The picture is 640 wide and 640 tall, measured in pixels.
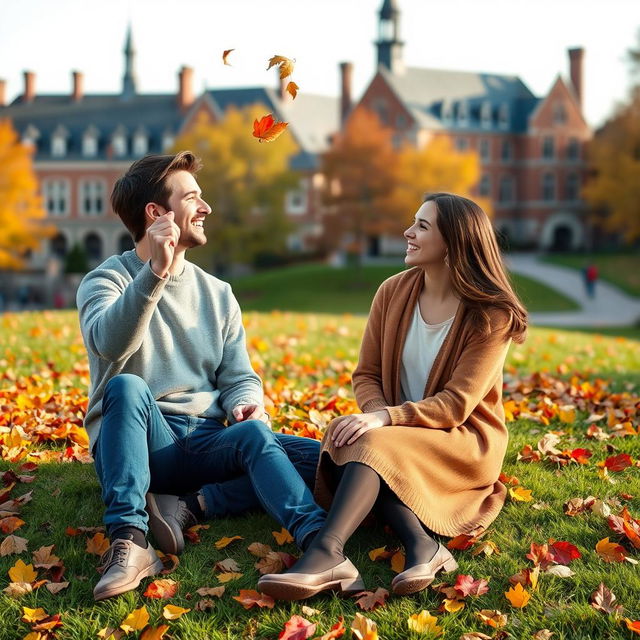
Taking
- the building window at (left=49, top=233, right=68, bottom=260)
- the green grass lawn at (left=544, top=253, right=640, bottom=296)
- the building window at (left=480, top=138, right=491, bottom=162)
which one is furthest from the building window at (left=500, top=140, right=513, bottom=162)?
the building window at (left=49, top=233, right=68, bottom=260)

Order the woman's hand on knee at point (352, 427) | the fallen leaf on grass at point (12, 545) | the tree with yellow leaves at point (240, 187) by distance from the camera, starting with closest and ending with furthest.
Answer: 1. the woman's hand on knee at point (352, 427)
2. the fallen leaf on grass at point (12, 545)
3. the tree with yellow leaves at point (240, 187)

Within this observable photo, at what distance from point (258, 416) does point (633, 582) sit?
1.61m

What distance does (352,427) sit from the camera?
11.5 feet

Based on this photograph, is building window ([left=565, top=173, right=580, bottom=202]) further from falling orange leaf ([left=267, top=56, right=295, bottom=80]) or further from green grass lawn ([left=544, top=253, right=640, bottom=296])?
falling orange leaf ([left=267, top=56, right=295, bottom=80])

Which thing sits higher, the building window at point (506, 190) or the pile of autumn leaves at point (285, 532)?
the building window at point (506, 190)

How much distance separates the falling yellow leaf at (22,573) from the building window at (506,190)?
5696 centimetres

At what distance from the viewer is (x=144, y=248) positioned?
392 cm

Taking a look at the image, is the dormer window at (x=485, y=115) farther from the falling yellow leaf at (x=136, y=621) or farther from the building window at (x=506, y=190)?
the falling yellow leaf at (x=136, y=621)

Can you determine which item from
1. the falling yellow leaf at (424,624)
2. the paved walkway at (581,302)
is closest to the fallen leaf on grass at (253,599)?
the falling yellow leaf at (424,624)

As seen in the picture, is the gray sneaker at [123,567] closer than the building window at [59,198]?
Yes

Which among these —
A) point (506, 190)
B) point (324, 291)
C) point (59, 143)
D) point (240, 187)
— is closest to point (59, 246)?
point (59, 143)

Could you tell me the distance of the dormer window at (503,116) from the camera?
189ft

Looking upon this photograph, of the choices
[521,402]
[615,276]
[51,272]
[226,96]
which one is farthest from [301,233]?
[521,402]

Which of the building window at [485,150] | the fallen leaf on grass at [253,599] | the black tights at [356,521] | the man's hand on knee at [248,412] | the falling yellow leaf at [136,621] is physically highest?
the building window at [485,150]
